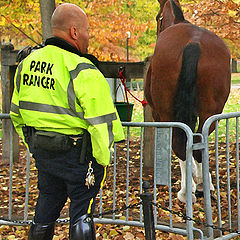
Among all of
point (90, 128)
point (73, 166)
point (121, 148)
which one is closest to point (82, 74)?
point (90, 128)

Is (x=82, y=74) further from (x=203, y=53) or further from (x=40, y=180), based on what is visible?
(x=203, y=53)

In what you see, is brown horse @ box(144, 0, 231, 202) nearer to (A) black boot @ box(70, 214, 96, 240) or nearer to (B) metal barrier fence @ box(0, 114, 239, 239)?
(B) metal barrier fence @ box(0, 114, 239, 239)

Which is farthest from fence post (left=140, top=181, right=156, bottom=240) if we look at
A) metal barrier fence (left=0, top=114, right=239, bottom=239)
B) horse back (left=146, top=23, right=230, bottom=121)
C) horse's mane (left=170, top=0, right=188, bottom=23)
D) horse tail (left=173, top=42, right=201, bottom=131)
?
horse's mane (left=170, top=0, right=188, bottom=23)

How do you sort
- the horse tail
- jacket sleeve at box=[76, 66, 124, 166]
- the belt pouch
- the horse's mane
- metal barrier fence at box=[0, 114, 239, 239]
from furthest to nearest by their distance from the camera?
the horse's mane
the horse tail
metal barrier fence at box=[0, 114, 239, 239]
the belt pouch
jacket sleeve at box=[76, 66, 124, 166]

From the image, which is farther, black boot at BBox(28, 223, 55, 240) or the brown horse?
the brown horse

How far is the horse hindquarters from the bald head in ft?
6.37

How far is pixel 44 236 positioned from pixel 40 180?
1.40ft

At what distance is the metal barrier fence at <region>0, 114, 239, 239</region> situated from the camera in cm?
354

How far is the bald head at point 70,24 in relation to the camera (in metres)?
2.81

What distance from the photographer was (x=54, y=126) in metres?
2.80

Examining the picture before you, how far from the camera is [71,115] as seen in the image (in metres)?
2.79

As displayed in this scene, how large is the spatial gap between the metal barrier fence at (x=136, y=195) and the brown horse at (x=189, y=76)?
1.70ft

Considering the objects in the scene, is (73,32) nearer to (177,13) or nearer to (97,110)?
(97,110)

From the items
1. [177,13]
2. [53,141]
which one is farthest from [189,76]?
[53,141]
